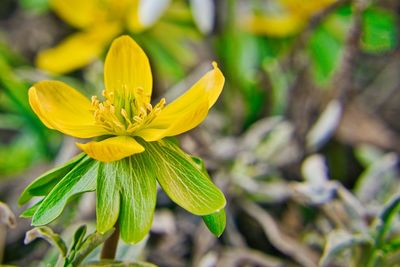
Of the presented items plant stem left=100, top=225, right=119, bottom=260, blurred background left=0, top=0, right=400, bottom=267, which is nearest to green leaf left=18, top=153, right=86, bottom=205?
plant stem left=100, top=225, right=119, bottom=260

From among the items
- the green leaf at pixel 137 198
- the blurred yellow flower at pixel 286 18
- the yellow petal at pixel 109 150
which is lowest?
the blurred yellow flower at pixel 286 18

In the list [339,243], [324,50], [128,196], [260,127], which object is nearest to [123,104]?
[128,196]

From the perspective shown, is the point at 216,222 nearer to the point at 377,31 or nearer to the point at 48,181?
the point at 48,181

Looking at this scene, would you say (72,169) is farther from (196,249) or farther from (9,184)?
(9,184)

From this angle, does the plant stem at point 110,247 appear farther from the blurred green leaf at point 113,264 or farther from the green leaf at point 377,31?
the green leaf at point 377,31

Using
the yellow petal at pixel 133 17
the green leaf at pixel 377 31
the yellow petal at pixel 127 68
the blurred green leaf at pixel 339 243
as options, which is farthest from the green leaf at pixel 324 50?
the yellow petal at pixel 127 68

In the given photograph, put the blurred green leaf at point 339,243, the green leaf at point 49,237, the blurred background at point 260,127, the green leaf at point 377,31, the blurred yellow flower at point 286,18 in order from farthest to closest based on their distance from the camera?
the blurred yellow flower at point 286,18 < the green leaf at point 377,31 < the blurred background at point 260,127 < the blurred green leaf at point 339,243 < the green leaf at point 49,237

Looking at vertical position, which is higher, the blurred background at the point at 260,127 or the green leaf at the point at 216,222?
the green leaf at the point at 216,222

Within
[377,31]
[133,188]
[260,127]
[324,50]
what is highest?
[133,188]
